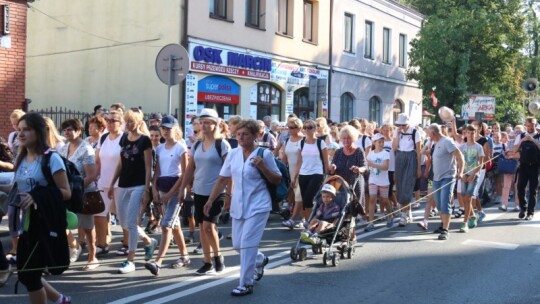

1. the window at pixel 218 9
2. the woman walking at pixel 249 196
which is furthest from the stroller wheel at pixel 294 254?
the window at pixel 218 9

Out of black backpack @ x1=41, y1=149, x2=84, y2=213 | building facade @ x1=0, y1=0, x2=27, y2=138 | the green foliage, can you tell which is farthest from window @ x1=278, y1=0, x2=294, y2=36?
the green foliage

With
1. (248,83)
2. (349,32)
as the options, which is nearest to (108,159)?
(248,83)

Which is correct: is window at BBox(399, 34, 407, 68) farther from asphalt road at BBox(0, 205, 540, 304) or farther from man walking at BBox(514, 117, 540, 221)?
asphalt road at BBox(0, 205, 540, 304)

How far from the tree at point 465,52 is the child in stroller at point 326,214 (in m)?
21.8

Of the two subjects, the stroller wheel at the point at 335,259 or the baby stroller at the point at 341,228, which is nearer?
the stroller wheel at the point at 335,259

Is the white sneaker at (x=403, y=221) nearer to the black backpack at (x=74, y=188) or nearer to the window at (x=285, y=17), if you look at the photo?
the black backpack at (x=74, y=188)

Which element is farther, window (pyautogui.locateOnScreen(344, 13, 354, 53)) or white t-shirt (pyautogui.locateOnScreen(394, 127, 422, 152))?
window (pyautogui.locateOnScreen(344, 13, 354, 53))

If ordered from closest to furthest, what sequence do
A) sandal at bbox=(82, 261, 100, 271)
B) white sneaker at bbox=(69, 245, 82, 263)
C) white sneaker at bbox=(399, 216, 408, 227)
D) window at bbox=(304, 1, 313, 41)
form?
sandal at bbox=(82, 261, 100, 271) < white sneaker at bbox=(69, 245, 82, 263) < white sneaker at bbox=(399, 216, 408, 227) < window at bbox=(304, 1, 313, 41)

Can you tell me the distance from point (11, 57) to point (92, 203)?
7491 millimetres

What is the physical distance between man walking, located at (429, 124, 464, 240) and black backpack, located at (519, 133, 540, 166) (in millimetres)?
2530

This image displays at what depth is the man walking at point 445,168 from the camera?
10.9 meters

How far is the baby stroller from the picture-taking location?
8656 millimetres

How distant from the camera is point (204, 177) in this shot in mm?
7719

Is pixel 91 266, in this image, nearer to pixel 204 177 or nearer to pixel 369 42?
pixel 204 177
